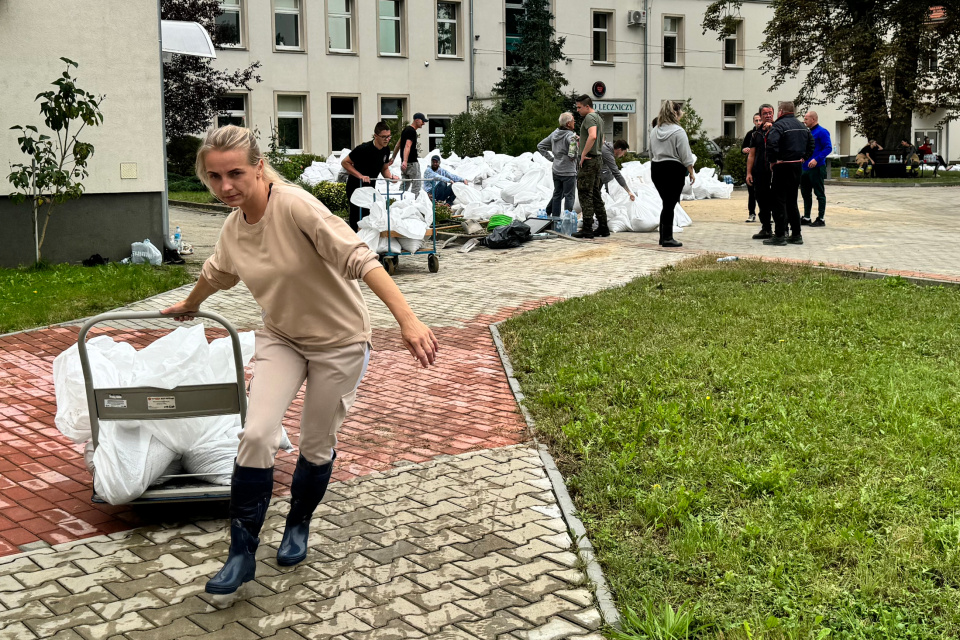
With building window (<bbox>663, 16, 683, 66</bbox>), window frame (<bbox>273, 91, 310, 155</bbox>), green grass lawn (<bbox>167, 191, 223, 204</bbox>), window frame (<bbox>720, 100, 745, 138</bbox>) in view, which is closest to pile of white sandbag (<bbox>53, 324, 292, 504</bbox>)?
green grass lawn (<bbox>167, 191, 223, 204</bbox>)

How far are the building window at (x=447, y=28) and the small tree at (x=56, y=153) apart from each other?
26.7 meters

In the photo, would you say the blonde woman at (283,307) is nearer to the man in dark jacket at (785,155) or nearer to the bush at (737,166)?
the man in dark jacket at (785,155)

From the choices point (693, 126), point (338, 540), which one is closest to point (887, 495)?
point (338, 540)

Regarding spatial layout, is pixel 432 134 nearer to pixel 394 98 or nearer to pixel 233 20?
pixel 394 98

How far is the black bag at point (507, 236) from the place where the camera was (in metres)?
16.4

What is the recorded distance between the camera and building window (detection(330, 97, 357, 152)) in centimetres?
3794

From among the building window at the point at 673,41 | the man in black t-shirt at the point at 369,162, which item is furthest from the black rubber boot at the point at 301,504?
the building window at the point at 673,41

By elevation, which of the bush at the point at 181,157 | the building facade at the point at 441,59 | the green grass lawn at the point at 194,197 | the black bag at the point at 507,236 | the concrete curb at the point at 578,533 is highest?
the building facade at the point at 441,59

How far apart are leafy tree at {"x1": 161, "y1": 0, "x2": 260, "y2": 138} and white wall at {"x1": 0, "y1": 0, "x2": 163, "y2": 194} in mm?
15384

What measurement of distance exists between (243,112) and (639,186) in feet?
66.8

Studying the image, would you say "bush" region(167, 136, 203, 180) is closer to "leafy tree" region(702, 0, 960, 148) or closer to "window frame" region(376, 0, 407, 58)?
"window frame" region(376, 0, 407, 58)

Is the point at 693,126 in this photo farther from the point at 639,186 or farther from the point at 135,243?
the point at 135,243

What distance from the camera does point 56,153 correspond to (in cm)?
1372

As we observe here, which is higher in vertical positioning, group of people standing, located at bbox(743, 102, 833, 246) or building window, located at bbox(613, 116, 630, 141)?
building window, located at bbox(613, 116, 630, 141)
